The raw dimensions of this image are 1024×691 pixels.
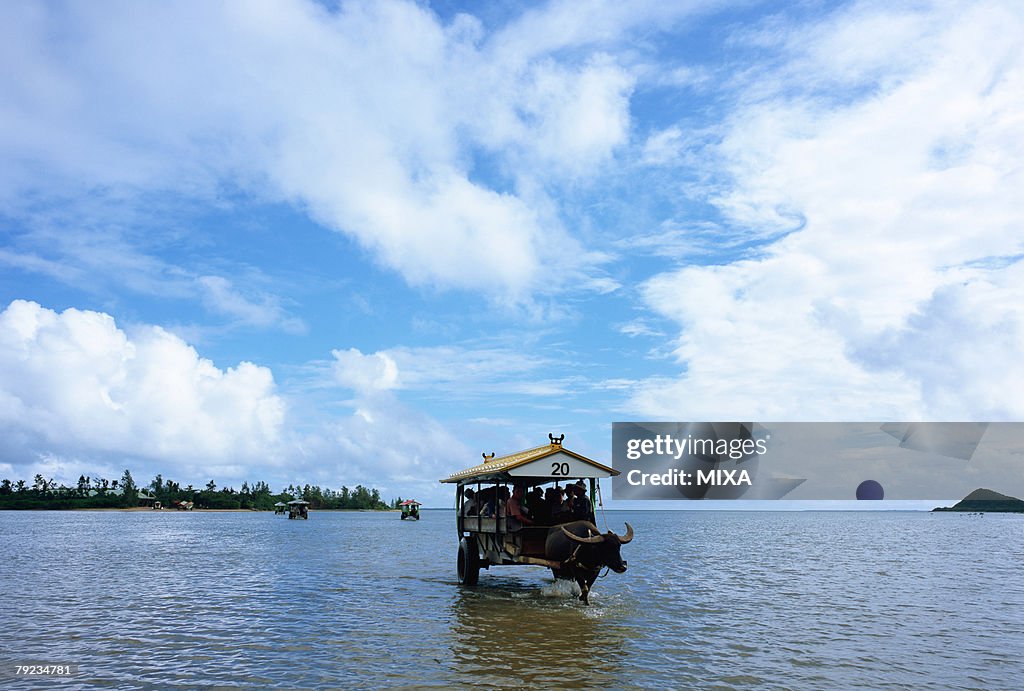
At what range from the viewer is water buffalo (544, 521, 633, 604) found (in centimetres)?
1752

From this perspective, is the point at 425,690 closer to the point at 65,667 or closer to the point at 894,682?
the point at 65,667

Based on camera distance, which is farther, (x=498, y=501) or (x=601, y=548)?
(x=498, y=501)

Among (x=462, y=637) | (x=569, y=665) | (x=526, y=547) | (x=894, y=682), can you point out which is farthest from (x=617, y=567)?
(x=894, y=682)

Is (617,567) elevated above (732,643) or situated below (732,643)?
above

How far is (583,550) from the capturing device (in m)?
17.6

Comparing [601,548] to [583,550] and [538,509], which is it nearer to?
[583,550]

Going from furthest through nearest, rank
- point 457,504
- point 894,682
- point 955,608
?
point 457,504 < point 955,608 < point 894,682

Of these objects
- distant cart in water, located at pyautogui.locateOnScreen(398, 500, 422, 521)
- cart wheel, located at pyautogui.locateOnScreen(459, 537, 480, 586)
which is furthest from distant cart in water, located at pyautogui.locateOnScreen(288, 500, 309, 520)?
cart wheel, located at pyautogui.locateOnScreen(459, 537, 480, 586)

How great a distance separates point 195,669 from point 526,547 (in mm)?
8982

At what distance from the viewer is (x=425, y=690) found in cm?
1072

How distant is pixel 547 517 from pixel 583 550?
107 inches

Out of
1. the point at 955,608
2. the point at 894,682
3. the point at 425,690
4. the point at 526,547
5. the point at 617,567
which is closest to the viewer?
the point at 425,690

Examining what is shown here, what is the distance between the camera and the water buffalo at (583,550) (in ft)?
57.5

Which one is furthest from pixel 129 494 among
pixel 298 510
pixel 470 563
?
pixel 470 563
